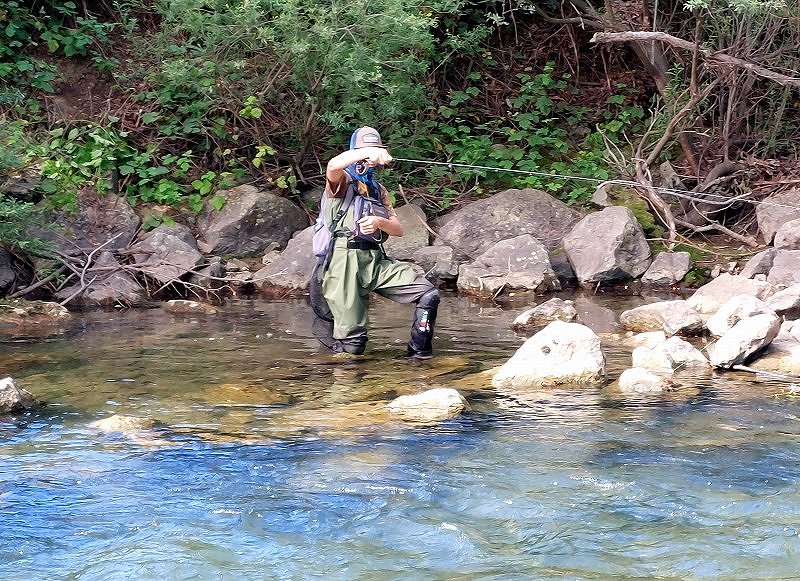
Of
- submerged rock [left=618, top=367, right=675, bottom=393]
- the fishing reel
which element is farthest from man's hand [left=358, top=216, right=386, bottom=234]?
submerged rock [left=618, top=367, right=675, bottom=393]

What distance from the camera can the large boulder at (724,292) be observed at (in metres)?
8.83

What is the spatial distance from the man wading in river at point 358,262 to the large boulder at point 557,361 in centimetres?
95

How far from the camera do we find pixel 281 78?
11.0m

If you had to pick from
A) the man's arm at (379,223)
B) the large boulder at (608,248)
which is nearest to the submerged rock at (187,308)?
the man's arm at (379,223)

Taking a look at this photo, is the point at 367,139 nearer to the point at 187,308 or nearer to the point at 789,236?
the point at 187,308

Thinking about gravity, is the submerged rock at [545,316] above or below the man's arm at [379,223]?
below

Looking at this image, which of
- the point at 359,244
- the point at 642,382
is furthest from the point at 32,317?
the point at 642,382

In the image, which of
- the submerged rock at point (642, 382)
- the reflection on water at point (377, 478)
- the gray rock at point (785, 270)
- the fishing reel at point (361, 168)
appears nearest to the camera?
the reflection on water at point (377, 478)

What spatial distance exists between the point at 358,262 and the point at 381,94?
4.70m

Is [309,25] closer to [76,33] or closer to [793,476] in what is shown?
[76,33]

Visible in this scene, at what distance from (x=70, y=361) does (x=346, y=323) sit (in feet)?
6.42

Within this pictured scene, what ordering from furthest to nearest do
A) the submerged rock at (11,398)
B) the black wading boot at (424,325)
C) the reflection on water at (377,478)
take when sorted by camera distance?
1. the black wading boot at (424,325)
2. the submerged rock at (11,398)
3. the reflection on water at (377,478)

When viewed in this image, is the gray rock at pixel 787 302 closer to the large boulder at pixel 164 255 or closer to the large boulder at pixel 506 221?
the large boulder at pixel 506 221

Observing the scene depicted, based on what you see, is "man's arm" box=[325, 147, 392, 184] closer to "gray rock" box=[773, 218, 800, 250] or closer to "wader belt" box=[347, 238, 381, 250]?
"wader belt" box=[347, 238, 381, 250]
